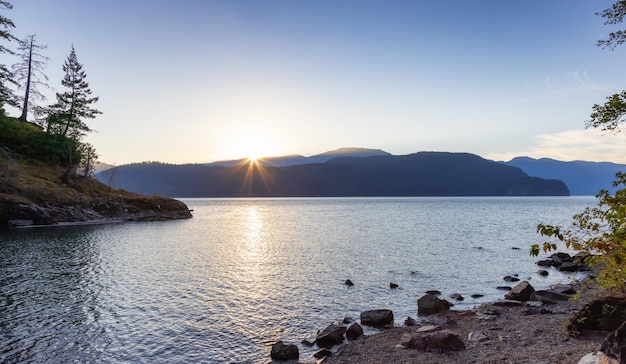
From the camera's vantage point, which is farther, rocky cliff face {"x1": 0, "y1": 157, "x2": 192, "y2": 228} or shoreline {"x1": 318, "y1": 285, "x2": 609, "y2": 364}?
rocky cliff face {"x1": 0, "y1": 157, "x2": 192, "y2": 228}

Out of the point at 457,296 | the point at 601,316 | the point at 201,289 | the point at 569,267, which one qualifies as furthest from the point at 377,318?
the point at 569,267

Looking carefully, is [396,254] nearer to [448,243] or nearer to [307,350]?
[448,243]

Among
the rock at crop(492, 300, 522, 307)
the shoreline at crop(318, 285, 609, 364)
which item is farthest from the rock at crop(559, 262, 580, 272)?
the rock at crop(492, 300, 522, 307)

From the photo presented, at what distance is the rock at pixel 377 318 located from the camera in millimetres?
21344

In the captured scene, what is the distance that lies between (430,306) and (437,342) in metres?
8.05

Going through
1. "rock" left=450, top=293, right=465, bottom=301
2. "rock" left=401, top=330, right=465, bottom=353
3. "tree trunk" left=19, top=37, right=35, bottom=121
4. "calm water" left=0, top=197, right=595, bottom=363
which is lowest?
"rock" left=450, top=293, right=465, bottom=301

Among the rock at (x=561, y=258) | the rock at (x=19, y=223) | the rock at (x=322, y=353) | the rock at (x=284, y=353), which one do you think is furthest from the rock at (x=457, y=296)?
the rock at (x=19, y=223)

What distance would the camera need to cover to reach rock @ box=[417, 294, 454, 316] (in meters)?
23.8

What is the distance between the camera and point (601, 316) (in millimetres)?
14914

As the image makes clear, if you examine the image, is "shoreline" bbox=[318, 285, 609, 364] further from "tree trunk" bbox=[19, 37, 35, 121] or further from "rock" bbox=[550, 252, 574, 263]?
"tree trunk" bbox=[19, 37, 35, 121]

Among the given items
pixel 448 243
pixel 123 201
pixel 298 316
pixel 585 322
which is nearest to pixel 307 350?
pixel 298 316

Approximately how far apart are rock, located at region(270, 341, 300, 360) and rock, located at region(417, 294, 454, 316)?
10.4 m

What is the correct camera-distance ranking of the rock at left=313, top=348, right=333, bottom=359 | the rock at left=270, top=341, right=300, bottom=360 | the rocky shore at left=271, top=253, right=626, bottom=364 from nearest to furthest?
the rocky shore at left=271, top=253, right=626, bottom=364 → the rock at left=270, top=341, right=300, bottom=360 → the rock at left=313, top=348, right=333, bottom=359

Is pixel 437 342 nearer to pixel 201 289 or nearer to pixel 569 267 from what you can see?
pixel 201 289
